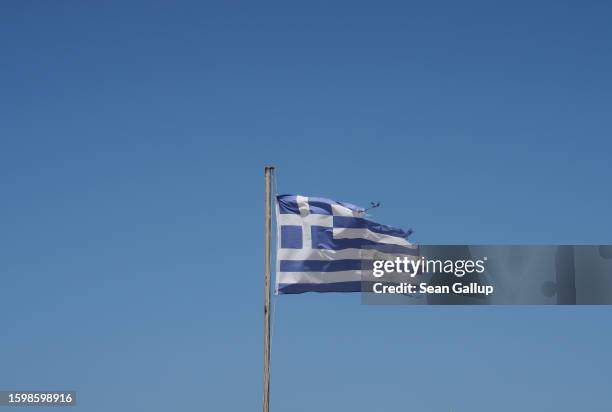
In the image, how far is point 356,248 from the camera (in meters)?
51.8

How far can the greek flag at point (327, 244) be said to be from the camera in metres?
50.9

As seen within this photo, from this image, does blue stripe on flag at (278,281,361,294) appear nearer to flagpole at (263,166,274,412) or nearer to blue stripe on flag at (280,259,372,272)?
blue stripe on flag at (280,259,372,272)

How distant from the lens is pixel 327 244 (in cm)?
5172

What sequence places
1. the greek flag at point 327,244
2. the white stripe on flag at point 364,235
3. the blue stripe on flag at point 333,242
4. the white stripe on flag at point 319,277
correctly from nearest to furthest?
the white stripe on flag at point 319,277 < the greek flag at point 327,244 < the blue stripe on flag at point 333,242 < the white stripe on flag at point 364,235

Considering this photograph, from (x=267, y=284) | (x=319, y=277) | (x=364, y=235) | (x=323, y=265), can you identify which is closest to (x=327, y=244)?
(x=323, y=265)

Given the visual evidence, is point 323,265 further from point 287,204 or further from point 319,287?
point 287,204

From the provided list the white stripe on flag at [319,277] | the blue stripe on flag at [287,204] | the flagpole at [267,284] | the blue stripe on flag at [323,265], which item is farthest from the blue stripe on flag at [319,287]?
the blue stripe on flag at [287,204]

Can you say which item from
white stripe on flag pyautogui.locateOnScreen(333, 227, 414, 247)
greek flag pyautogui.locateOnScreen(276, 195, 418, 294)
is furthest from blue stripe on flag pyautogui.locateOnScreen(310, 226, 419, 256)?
white stripe on flag pyautogui.locateOnScreen(333, 227, 414, 247)

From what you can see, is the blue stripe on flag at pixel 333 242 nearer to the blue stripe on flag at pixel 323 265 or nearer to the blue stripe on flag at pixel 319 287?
the blue stripe on flag at pixel 323 265

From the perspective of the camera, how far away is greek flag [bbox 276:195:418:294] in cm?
5094

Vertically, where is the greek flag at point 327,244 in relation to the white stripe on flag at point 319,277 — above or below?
above

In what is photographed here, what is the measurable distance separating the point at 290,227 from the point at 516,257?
41.1 feet

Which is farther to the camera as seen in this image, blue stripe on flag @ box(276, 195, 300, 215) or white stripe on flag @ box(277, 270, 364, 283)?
blue stripe on flag @ box(276, 195, 300, 215)

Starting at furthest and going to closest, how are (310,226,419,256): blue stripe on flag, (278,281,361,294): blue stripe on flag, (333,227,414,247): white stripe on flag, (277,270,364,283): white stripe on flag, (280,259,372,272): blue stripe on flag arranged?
(333,227,414,247): white stripe on flag
(310,226,419,256): blue stripe on flag
(280,259,372,272): blue stripe on flag
(277,270,364,283): white stripe on flag
(278,281,361,294): blue stripe on flag
